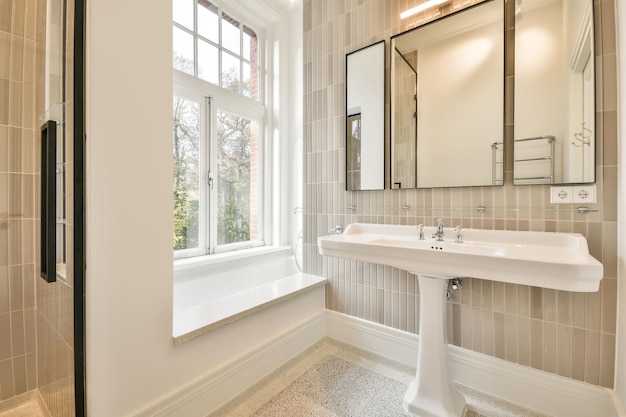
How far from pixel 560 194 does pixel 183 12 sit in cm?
299

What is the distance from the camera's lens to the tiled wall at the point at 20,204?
57.2 inches

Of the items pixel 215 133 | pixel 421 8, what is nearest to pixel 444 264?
pixel 421 8

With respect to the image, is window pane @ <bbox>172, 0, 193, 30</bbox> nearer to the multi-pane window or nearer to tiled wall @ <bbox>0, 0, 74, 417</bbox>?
the multi-pane window

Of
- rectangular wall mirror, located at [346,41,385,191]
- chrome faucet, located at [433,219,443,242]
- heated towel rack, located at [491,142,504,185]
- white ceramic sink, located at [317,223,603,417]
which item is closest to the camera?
white ceramic sink, located at [317,223,603,417]

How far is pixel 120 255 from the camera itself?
1.10 metres

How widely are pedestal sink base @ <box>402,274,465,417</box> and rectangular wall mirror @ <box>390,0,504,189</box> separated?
637 mm

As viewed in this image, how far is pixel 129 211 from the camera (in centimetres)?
113

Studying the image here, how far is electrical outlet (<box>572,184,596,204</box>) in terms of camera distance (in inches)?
50.6

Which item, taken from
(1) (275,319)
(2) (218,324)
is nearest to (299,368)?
(1) (275,319)

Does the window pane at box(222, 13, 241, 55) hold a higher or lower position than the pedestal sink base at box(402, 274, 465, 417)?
higher

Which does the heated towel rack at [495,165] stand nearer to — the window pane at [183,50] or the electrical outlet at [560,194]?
the electrical outlet at [560,194]

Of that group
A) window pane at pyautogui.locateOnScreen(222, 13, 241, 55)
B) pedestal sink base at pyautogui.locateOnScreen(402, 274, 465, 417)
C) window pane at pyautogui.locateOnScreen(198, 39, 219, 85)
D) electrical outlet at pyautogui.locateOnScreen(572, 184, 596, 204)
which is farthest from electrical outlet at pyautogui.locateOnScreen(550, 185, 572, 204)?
window pane at pyautogui.locateOnScreen(222, 13, 241, 55)

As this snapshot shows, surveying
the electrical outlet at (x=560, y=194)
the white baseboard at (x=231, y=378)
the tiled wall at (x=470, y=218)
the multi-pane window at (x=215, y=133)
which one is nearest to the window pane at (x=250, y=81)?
the multi-pane window at (x=215, y=133)

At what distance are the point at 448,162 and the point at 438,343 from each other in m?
0.97
